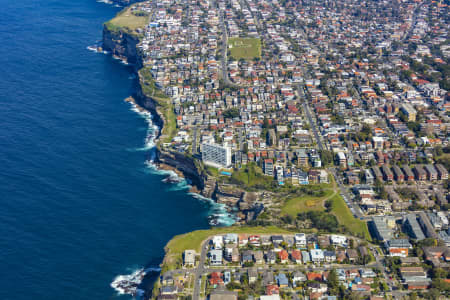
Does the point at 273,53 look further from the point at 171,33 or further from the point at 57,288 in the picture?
the point at 57,288

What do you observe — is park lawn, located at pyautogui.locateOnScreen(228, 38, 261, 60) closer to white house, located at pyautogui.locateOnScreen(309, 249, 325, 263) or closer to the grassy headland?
the grassy headland

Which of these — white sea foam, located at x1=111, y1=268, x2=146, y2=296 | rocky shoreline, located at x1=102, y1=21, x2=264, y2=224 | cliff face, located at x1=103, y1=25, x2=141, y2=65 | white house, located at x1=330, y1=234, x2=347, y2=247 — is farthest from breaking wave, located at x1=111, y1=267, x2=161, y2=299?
cliff face, located at x1=103, y1=25, x2=141, y2=65

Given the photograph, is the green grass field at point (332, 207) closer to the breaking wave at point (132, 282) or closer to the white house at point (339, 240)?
the white house at point (339, 240)

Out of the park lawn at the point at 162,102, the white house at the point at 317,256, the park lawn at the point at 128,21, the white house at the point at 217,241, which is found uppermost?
the park lawn at the point at 128,21

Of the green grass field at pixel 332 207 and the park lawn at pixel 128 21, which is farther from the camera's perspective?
the park lawn at pixel 128 21

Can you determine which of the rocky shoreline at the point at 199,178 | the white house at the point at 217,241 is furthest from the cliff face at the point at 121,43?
the white house at the point at 217,241

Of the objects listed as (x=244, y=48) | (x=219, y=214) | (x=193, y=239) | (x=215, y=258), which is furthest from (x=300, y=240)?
(x=244, y=48)

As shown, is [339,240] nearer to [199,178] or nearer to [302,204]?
[302,204]

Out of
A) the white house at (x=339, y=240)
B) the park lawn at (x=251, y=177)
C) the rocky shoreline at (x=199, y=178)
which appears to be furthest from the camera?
the park lawn at (x=251, y=177)
